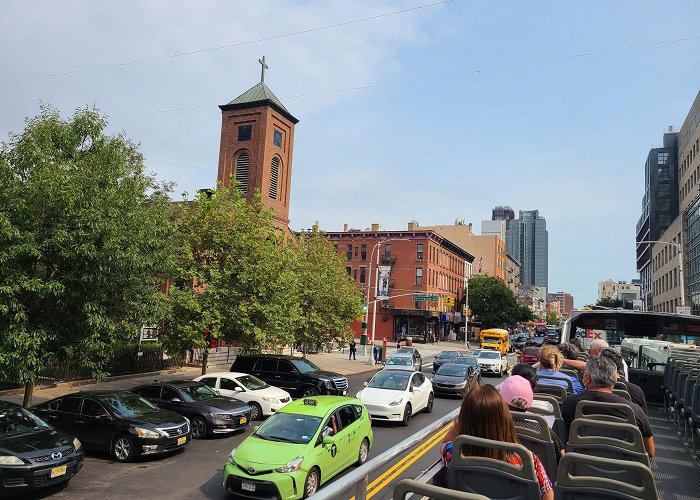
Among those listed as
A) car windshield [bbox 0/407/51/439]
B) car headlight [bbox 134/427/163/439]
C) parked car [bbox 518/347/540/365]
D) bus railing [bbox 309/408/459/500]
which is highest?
bus railing [bbox 309/408/459/500]

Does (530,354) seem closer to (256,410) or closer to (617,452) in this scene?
(256,410)

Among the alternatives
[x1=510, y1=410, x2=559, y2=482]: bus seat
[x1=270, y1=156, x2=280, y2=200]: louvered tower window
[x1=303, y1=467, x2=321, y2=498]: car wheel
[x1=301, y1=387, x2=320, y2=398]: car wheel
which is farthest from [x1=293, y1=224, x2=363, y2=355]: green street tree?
[x1=510, y1=410, x2=559, y2=482]: bus seat

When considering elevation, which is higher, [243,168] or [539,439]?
[243,168]

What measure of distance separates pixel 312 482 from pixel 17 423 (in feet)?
20.3

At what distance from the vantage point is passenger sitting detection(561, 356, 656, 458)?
5293 millimetres

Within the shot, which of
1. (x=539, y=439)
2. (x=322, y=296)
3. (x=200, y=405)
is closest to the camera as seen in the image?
(x=539, y=439)

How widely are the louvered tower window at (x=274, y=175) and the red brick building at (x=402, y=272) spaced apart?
69.9 ft

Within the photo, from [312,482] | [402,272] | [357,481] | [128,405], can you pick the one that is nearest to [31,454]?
[128,405]

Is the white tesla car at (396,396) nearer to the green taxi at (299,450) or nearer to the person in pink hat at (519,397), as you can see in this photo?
the green taxi at (299,450)

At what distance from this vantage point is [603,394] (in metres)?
5.41

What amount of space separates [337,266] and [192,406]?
20063 mm

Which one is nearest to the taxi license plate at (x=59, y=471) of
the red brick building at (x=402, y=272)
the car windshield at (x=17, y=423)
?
the car windshield at (x=17, y=423)

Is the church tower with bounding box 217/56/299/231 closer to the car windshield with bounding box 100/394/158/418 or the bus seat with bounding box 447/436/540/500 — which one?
the car windshield with bounding box 100/394/158/418

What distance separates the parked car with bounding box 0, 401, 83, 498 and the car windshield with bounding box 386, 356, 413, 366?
19.6 metres
